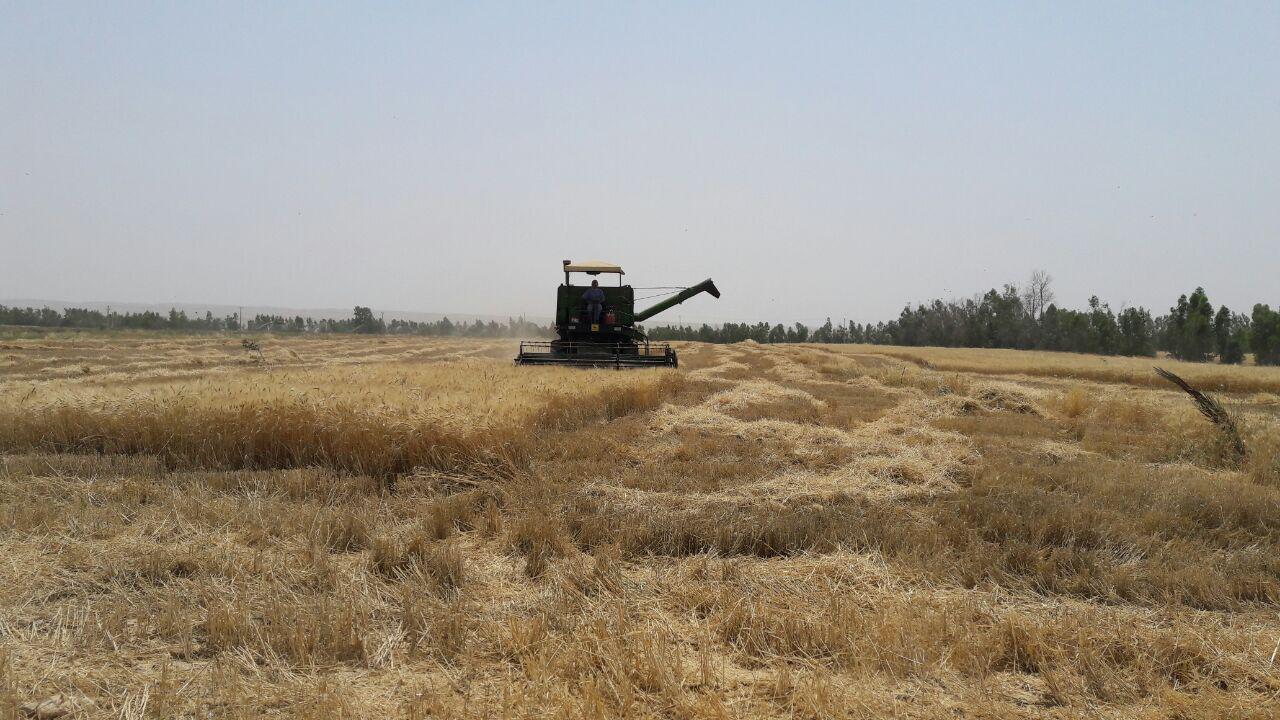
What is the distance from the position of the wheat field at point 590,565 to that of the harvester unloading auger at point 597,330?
899cm

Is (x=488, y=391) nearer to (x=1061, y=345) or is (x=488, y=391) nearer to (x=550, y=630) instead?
(x=550, y=630)

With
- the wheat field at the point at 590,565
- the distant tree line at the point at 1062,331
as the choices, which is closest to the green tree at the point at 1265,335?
the distant tree line at the point at 1062,331

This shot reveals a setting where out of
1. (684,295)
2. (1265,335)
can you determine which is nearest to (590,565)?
(684,295)

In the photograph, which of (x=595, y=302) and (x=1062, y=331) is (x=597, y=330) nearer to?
(x=595, y=302)

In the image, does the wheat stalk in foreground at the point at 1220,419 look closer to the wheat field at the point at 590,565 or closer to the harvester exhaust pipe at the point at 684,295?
the wheat field at the point at 590,565

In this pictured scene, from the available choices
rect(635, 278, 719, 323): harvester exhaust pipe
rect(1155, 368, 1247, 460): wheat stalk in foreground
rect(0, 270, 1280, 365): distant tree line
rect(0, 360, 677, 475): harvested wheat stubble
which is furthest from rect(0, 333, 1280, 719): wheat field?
rect(0, 270, 1280, 365): distant tree line

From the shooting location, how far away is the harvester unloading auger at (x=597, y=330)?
60.1 ft

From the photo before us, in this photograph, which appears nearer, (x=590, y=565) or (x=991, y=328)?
(x=590, y=565)

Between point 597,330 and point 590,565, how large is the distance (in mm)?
14887

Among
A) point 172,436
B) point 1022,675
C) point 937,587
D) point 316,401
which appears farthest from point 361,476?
point 1022,675

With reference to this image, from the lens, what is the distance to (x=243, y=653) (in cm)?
306

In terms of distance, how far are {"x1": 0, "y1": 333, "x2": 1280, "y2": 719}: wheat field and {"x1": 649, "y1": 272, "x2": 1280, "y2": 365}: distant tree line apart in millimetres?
55192

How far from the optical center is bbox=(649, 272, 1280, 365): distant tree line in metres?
53.2

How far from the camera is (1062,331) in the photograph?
6550cm
